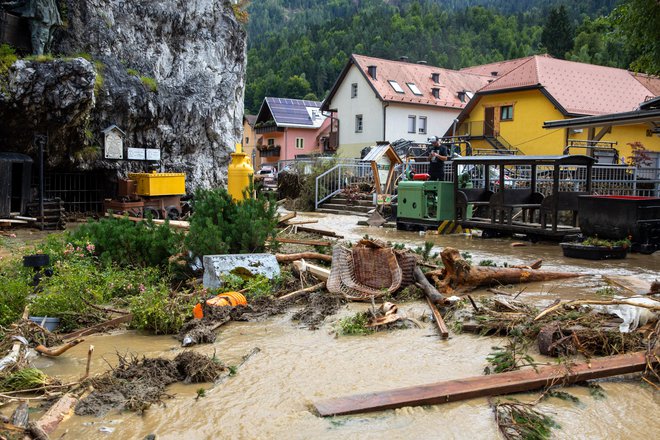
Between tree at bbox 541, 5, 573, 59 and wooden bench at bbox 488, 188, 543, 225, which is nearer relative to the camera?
wooden bench at bbox 488, 188, 543, 225

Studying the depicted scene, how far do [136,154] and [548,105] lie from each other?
25.4 meters

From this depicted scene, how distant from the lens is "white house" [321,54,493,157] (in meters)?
47.0

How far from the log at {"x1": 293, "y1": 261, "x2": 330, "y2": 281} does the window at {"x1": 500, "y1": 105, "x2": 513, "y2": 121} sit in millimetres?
33383

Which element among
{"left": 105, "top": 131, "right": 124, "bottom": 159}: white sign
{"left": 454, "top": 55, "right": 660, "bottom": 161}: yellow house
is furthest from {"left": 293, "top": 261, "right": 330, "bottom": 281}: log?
{"left": 454, "top": 55, "right": 660, "bottom": 161}: yellow house

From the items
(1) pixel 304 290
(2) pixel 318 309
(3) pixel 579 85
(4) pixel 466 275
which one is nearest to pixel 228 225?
(1) pixel 304 290

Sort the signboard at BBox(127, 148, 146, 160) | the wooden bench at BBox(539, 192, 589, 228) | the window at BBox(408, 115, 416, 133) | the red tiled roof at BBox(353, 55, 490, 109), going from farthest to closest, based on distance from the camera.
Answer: the window at BBox(408, 115, 416, 133) → the red tiled roof at BBox(353, 55, 490, 109) → the signboard at BBox(127, 148, 146, 160) → the wooden bench at BBox(539, 192, 589, 228)

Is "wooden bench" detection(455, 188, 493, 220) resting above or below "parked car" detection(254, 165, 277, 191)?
below

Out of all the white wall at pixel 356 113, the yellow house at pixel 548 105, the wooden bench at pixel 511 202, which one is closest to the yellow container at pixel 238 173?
the wooden bench at pixel 511 202

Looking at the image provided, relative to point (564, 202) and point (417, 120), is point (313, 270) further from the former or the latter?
point (417, 120)

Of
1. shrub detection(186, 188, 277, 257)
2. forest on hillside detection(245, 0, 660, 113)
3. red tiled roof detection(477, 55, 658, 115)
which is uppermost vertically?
forest on hillside detection(245, 0, 660, 113)

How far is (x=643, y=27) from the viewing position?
49.6 ft

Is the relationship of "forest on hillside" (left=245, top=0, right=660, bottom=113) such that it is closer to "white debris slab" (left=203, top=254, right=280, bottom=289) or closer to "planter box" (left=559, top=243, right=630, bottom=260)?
"planter box" (left=559, top=243, right=630, bottom=260)

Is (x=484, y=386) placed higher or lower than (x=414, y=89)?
lower

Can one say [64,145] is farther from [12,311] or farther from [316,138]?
[316,138]
